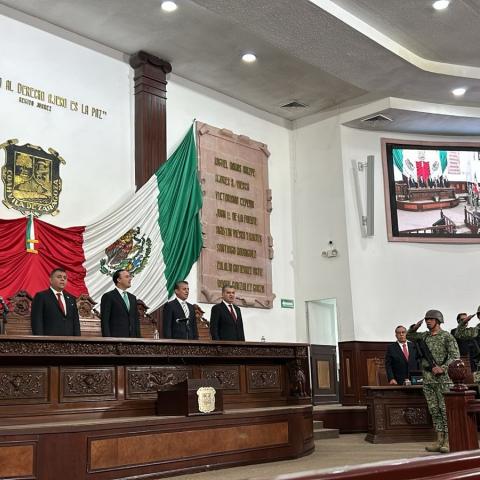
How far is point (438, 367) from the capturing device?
721cm

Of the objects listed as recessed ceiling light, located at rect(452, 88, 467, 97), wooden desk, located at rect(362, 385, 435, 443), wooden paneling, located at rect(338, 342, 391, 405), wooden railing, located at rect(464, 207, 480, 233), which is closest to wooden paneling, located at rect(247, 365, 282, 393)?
wooden desk, located at rect(362, 385, 435, 443)

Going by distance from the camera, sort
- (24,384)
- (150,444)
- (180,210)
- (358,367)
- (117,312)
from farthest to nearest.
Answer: (358,367)
(180,210)
(117,312)
(150,444)
(24,384)

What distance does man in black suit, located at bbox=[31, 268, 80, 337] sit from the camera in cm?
→ 612

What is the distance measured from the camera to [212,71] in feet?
36.2

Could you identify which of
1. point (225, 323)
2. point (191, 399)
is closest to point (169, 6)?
point (225, 323)

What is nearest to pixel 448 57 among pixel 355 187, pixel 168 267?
pixel 355 187

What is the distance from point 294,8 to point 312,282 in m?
5.08

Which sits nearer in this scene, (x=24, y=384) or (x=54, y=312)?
(x=24, y=384)

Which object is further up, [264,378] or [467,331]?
[467,331]

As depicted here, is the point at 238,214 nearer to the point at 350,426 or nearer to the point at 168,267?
the point at 168,267

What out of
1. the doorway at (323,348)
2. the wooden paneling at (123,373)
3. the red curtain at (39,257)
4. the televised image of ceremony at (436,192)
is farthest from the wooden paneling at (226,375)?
the televised image of ceremony at (436,192)

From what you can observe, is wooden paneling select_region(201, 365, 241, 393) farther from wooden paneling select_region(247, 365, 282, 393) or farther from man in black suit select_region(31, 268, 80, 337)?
man in black suit select_region(31, 268, 80, 337)

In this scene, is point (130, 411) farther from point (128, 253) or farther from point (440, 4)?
point (440, 4)

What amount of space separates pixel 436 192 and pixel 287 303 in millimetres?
3561
